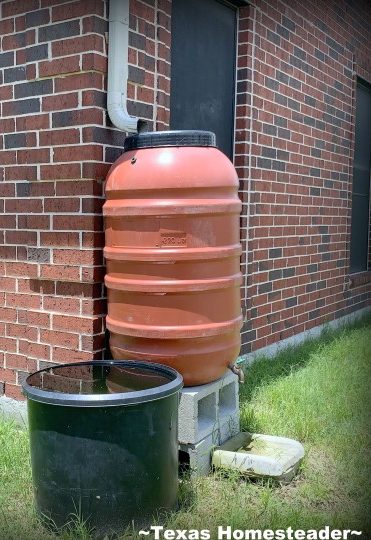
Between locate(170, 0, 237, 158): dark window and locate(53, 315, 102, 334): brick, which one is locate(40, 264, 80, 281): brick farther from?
locate(170, 0, 237, 158): dark window

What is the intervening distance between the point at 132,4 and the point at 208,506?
2791 mm

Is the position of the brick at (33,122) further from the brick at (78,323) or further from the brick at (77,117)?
the brick at (78,323)

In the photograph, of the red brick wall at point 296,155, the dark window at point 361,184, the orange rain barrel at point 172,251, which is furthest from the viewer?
the dark window at point 361,184

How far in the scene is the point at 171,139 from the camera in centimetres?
334

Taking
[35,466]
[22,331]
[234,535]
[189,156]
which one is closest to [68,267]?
[22,331]

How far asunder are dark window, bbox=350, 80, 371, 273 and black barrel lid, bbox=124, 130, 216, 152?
502 cm

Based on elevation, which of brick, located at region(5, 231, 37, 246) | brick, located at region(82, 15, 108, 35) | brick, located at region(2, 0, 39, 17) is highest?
brick, located at region(2, 0, 39, 17)

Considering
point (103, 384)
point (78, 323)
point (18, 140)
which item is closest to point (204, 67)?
point (18, 140)

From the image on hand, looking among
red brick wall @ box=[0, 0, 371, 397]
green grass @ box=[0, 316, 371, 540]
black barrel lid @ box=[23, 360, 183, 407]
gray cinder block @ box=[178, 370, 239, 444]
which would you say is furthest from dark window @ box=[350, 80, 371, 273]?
black barrel lid @ box=[23, 360, 183, 407]

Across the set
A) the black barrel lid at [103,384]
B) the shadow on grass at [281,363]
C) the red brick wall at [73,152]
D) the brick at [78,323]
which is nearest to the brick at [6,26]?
the red brick wall at [73,152]

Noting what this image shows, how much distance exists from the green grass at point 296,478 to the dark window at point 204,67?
198cm

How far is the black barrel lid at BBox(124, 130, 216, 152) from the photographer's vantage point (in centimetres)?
334

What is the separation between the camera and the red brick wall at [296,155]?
17.1 feet

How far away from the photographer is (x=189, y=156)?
3283 mm
